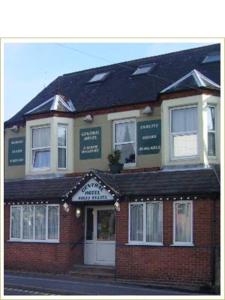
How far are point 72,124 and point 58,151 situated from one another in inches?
36.6

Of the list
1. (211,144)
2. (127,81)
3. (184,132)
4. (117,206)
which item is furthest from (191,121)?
(127,81)

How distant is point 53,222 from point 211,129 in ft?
18.4

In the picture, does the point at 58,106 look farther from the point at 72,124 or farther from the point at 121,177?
the point at 121,177

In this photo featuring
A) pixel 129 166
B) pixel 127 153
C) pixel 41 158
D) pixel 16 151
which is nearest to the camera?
pixel 129 166

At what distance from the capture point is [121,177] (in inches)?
736

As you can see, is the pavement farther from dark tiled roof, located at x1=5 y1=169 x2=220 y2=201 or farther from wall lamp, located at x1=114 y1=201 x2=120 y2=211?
dark tiled roof, located at x1=5 y1=169 x2=220 y2=201

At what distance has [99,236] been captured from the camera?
780 inches

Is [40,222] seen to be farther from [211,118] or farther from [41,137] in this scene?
[211,118]

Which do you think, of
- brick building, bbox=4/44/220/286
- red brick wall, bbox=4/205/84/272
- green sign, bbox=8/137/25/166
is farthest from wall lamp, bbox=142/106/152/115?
green sign, bbox=8/137/25/166

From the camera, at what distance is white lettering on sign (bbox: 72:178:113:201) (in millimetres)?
18516

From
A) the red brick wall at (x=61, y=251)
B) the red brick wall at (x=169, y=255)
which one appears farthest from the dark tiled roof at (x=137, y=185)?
the red brick wall at (x=61, y=251)

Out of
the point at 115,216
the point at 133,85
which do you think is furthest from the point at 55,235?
the point at 133,85
